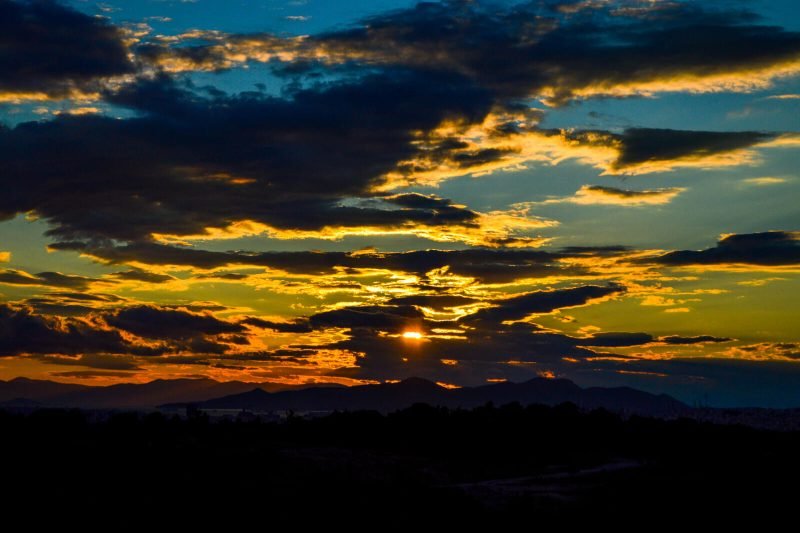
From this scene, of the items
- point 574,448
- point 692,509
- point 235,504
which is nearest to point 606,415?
point 574,448

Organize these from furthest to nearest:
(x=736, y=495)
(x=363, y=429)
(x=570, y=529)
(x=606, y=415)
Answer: (x=606, y=415) < (x=363, y=429) < (x=736, y=495) < (x=570, y=529)

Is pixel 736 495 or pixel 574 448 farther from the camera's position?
pixel 574 448

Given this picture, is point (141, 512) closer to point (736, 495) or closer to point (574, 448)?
point (736, 495)

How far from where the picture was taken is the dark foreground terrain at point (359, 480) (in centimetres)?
4222

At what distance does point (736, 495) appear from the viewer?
47844 millimetres

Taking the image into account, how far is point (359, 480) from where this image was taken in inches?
2183

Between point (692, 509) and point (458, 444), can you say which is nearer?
point (692, 509)

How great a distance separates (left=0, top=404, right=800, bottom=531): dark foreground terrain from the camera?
4222 centimetres

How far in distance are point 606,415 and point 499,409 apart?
13.5 m

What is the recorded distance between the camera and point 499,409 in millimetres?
118625

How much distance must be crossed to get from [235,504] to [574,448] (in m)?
58.9

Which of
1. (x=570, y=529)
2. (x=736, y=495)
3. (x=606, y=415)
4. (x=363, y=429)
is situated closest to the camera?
(x=570, y=529)

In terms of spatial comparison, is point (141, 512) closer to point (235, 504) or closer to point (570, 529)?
point (235, 504)

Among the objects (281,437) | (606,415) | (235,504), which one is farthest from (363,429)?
(235,504)
